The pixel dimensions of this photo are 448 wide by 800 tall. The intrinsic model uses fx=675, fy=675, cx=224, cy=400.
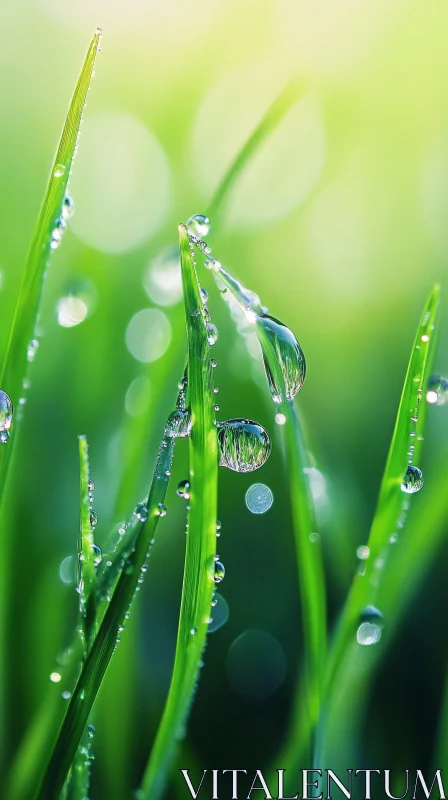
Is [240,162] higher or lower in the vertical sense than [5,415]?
higher

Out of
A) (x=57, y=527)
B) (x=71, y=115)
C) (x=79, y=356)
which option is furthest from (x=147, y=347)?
(x=71, y=115)

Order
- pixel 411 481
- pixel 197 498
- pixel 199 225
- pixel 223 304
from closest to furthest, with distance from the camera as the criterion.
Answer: pixel 197 498 < pixel 411 481 < pixel 199 225 < pixel 223 304

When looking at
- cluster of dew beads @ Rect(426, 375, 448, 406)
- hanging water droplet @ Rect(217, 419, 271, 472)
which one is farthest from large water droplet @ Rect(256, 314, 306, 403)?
cluster of dew beads @ Rect(426, 375, 448, 406)

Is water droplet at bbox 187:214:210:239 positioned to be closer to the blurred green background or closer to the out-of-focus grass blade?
the blurred green background

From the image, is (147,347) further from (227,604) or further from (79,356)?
(227,604)

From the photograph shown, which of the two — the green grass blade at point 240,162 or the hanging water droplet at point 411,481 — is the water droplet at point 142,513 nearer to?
the hanging water droplet at point 411,481

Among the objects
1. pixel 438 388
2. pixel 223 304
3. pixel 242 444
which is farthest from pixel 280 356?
pixel 223 304

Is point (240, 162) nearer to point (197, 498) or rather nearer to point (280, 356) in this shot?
point (280, 356)
